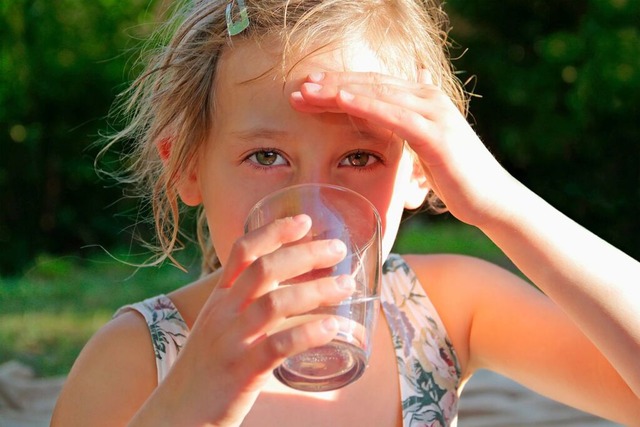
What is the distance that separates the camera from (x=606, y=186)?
4.79 m

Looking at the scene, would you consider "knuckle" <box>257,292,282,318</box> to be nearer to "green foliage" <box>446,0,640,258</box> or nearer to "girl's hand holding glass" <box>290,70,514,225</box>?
"girl's hand holding glass" <box>290,70,514,225</box>

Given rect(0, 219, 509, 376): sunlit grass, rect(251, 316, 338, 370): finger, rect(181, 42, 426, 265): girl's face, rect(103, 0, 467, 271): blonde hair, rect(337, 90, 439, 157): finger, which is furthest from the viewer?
rect(0, 219, 509, 376): sunlit grass

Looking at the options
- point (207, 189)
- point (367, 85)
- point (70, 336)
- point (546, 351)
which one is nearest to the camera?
point (367, 85)

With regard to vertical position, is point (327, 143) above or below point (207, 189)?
above

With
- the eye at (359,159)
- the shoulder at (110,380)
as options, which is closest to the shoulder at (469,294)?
the eye at (359,159)

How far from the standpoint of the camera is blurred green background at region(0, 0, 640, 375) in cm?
452

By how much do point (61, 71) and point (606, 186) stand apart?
2.92 meters

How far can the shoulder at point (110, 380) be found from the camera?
191 cm

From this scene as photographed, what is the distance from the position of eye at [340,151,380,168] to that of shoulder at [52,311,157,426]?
27.8 inches

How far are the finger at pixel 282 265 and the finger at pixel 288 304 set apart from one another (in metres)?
0.02

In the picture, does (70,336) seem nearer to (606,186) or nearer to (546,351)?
(546,351)

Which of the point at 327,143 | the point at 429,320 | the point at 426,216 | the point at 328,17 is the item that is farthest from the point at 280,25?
the point at 426,216

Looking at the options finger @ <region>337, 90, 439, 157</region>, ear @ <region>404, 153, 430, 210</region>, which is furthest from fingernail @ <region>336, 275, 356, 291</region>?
ear @ <region>404, 153, 430, 210</region>

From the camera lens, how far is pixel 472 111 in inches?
198
